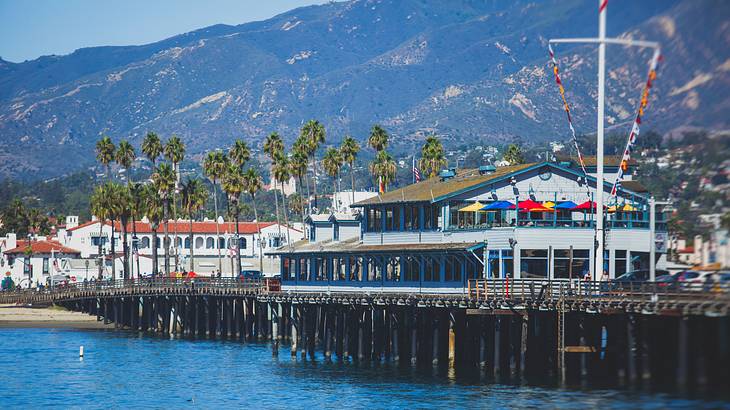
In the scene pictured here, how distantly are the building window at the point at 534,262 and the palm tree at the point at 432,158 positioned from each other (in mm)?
57573

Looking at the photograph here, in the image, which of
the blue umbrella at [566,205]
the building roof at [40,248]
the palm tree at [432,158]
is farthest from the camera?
the building roof at [40,248]

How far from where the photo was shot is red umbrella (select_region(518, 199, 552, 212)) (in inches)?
2741

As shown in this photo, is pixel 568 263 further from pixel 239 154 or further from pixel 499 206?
pixel 239 154

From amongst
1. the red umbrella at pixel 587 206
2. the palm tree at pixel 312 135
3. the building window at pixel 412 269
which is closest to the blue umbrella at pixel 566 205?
the red umbrella at pixel 587 206

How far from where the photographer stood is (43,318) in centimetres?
12325

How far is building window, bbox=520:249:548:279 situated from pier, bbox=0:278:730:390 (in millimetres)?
2817

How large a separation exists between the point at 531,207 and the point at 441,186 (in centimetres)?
1073

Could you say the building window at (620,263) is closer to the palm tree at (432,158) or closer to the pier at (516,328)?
the pier at (516,328)

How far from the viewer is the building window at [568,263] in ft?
221

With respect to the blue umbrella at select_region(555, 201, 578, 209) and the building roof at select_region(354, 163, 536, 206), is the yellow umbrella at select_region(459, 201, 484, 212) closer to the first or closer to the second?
the building roof at select_region(354, 163, 536, 206)

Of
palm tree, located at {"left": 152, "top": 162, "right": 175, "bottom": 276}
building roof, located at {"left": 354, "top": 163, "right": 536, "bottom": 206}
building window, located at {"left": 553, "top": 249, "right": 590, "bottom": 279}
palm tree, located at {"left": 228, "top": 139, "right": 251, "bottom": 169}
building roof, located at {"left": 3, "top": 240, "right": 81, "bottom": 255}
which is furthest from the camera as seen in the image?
building roof, located at {"left": 3, "top": 240, "right": 81, "bottom": 255}

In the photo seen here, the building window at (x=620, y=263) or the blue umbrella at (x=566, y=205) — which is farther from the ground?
the blue umbrella at (x=566, y=205)

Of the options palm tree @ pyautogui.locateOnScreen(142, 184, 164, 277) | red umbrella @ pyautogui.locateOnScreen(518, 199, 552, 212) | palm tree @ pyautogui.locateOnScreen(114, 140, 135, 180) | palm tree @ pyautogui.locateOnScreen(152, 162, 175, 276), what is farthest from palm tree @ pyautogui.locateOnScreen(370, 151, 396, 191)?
red umbrella @ pyautogui.locateOnScreen(518, 199, 552, 212)

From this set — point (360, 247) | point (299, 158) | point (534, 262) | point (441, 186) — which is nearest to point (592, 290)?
point (534, 262)
